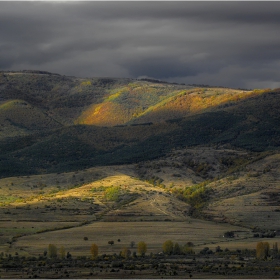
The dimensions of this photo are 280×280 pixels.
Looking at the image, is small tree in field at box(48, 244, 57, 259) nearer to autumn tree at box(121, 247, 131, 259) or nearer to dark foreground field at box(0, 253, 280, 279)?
dark foreground field at box(0, 253, 280, 279)

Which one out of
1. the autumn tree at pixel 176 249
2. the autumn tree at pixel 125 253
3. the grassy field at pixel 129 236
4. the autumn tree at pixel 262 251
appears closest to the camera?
the autumn tree at pixel 125 253

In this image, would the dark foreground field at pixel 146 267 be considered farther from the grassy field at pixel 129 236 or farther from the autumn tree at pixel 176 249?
the grassy field at pixel 129 236

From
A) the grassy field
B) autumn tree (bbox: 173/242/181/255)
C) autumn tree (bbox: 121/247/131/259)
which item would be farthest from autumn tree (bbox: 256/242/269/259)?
autumn tree (bbox: 121/247/131/259)

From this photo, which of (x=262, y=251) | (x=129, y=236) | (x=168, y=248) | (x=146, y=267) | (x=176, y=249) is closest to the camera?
(x=146, y=267)

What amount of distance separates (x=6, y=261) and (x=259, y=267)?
105 feet

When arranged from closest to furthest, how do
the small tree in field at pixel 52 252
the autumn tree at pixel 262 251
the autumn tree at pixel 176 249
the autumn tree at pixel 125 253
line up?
the small tree in field at pixel 52 252 < the autumn tree at pixel 125 253 < the autumn tree at pixel 262 251 < the autumn tree at pixel 176 249

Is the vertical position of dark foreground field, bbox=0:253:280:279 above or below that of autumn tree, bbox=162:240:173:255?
below

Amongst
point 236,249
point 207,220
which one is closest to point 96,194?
point 207,220

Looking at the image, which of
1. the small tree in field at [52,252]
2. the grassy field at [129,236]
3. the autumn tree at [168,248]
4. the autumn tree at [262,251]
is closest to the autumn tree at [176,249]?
the autumn tree at [168,248]

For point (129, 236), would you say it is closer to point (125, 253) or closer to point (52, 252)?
point (125, 253)

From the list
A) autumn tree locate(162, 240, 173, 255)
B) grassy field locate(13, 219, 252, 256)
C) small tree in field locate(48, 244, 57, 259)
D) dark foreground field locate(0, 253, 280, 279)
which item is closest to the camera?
dark foreground field locate(0, 253, 280, 279)

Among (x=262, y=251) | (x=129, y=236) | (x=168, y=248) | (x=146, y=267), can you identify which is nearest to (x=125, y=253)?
(x=168, y=248)

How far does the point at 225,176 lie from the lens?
194m

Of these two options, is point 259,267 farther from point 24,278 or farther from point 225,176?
point 225,176
